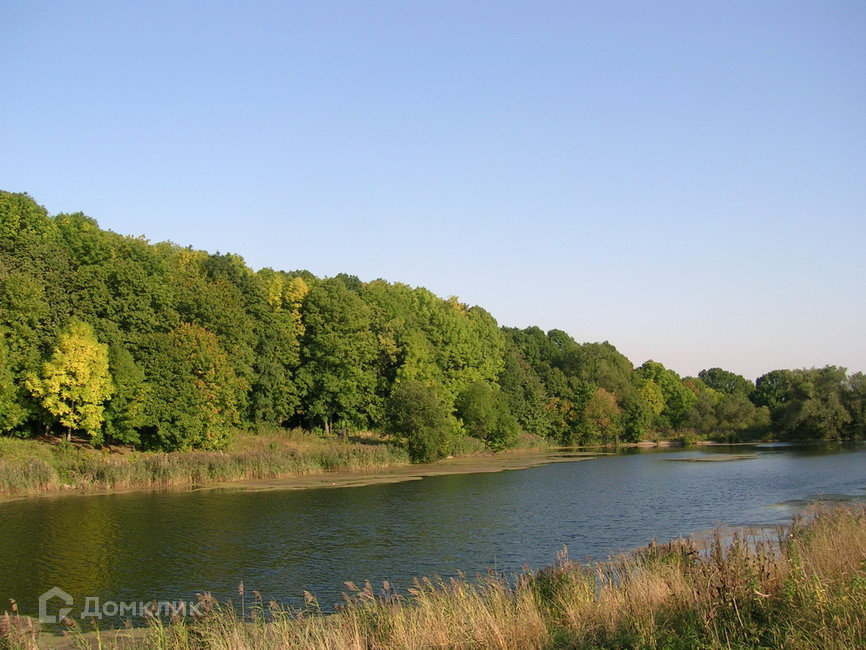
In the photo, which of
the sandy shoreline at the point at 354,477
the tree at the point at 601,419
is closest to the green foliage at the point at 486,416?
the sandy shoreline at the point at 354,477

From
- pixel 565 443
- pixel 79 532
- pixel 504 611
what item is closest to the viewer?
pixel 504 611

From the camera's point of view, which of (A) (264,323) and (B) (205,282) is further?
(A) (264,323)

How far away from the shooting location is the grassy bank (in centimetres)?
3759

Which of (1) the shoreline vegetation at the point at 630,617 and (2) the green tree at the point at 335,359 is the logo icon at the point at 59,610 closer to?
(1) the shoreline vegetation at the point at 630,617

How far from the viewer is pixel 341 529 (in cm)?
2722

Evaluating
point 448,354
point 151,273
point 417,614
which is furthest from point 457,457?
point 417,614

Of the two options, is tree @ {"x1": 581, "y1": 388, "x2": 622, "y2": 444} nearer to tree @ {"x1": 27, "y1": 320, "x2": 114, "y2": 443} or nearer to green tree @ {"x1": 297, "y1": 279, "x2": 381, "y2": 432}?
green tree @ {"x1": 297, "y1": 279, "x2": 381, "y2": 432}

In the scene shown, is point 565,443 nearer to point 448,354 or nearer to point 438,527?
point 448,354

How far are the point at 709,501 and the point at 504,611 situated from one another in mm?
25256

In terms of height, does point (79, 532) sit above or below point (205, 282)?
below

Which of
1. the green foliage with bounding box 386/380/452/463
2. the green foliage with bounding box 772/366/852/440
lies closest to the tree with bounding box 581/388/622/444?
the green foliage with bounding box 772/366/852/440

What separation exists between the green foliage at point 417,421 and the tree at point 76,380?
913 inches

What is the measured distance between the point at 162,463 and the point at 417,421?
73.6 feet

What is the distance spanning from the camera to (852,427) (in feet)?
255
